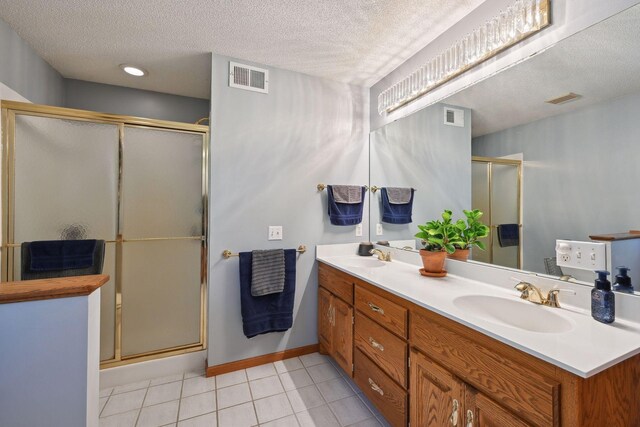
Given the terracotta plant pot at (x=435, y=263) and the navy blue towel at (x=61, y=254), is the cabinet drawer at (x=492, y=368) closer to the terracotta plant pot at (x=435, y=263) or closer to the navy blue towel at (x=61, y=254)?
the terracotta plant pot at (x=435, y=263)

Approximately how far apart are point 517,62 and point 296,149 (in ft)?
4.92

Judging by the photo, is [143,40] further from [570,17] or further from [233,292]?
[570,17]

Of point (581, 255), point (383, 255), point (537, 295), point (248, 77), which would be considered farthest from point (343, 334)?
point (248, 77)

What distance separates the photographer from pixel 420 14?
1585 millimetres

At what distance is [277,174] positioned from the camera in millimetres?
2191

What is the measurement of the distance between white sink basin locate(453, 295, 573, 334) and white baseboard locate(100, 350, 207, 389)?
1.98 meters

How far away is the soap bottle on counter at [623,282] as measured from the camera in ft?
3.26

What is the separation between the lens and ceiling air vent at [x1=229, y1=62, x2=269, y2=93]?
2.06m

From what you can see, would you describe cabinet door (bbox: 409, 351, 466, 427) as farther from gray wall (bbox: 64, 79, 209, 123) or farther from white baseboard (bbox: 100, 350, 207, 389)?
gray wall (bbox: 64, 79, 209, 123)

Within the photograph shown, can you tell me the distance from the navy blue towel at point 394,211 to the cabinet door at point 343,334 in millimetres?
822

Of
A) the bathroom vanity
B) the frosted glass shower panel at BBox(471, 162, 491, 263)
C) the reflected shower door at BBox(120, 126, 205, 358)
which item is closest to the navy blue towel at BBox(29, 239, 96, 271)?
the reflected shower door at BBox(120, 126, 205, 358)

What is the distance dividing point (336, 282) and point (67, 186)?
6.56 feet

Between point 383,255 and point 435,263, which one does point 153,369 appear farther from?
point 435,263

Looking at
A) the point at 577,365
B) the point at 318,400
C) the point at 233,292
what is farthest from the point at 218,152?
the point at 577,365
